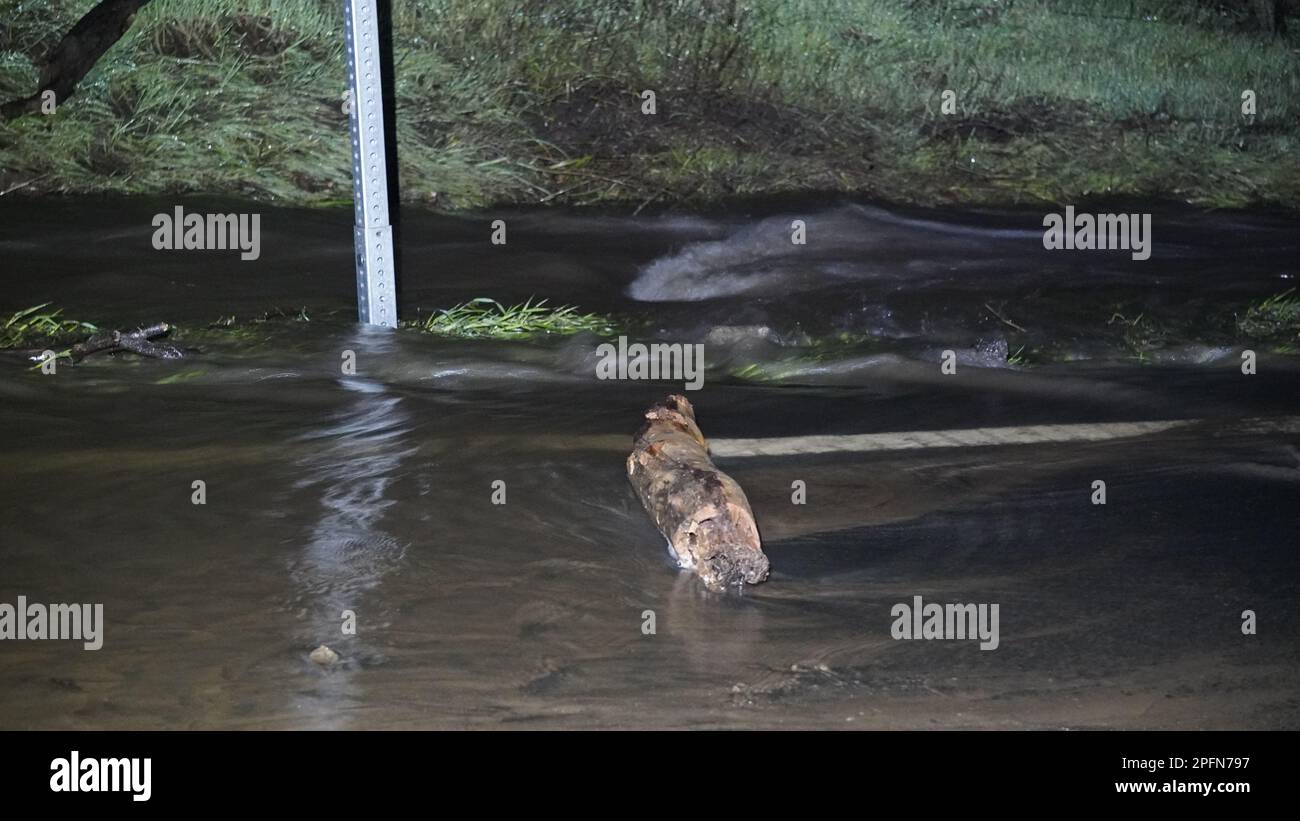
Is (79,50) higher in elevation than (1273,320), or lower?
higher

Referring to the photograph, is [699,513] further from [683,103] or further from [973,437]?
[683,103]

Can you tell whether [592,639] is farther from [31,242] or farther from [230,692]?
[31,242]

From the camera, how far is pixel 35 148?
10516mm

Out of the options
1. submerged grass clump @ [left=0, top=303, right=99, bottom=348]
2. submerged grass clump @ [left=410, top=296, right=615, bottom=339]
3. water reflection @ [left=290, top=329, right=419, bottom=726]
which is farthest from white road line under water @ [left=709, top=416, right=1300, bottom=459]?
submerged grass clump @ [left=0, top=303, right=99, bottom=348]

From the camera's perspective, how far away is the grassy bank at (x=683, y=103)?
10.9 metres

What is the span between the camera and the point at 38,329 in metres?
7.59

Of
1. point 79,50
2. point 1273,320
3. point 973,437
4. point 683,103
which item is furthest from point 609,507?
point 79,50

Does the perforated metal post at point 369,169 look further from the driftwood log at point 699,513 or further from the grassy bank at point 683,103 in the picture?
the driftwood log at point 699,513

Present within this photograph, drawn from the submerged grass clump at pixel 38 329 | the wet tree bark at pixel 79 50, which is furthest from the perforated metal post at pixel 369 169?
the wet tree bark at pixel 79 50

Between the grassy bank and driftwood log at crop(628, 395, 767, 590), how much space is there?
20.3ft

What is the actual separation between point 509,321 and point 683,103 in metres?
4.84

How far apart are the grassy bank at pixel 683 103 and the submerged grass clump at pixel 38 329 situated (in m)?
2.86

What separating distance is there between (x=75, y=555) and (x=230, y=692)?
130 cm

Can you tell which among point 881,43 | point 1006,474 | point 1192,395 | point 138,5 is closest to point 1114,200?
point 881,43
